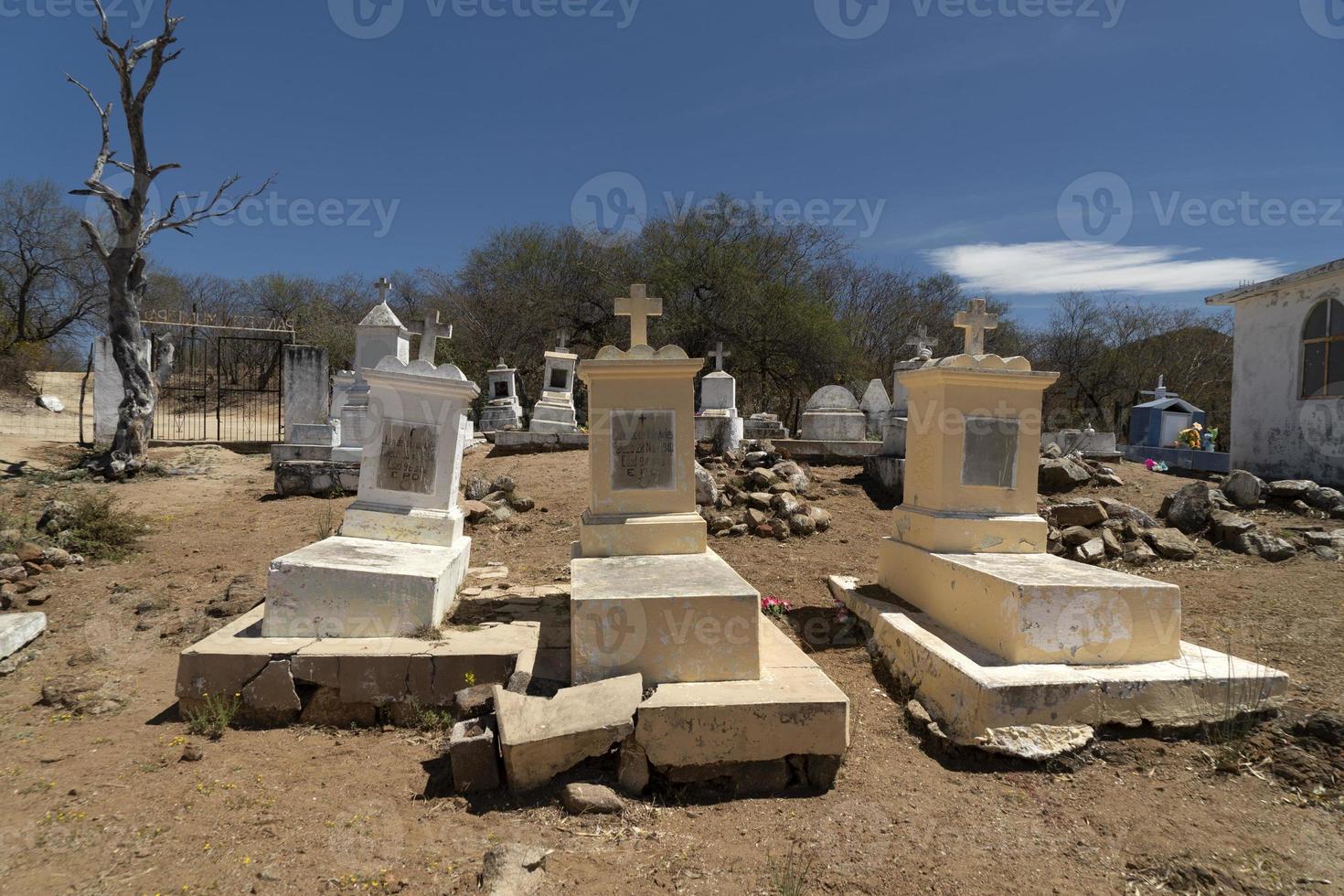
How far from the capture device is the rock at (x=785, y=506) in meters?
8.40

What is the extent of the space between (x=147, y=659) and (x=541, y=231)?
22530 mm

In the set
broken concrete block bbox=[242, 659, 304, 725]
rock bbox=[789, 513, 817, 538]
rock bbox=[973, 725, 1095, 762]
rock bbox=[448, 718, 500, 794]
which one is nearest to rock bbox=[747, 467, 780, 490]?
rock bbox=[789, 513, 817, 538]

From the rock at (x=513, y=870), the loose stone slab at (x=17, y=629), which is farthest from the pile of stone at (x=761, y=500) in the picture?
the loose stone slab at (x=17, y=629)

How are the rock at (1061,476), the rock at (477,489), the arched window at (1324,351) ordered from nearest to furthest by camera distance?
the rock at (477,489), the rock at (1061,476), the arched window at (1324,351)

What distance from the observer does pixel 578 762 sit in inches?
122

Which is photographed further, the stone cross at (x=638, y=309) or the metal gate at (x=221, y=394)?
the metal gate at (x=221, y=394)

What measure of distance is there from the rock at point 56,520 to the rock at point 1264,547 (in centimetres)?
1193

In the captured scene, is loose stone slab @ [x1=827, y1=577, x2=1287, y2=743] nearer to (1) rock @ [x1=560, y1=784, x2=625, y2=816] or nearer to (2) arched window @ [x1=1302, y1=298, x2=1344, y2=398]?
(1) rock @ [x1=560, y1=784, x2=625, y2=816]

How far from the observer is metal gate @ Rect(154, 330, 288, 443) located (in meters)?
16.6

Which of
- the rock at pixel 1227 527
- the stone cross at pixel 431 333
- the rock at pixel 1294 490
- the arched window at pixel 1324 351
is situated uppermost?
the arched window at pixel 1324 351

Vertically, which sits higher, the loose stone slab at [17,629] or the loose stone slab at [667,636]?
the loose stone slab at [667,636]

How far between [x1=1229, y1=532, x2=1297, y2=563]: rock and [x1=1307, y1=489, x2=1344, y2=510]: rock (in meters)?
2.34

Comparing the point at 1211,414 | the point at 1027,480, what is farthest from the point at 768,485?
the point at 1211,414

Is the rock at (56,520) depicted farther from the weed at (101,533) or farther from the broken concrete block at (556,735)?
the broken concrete block at (556,735)
